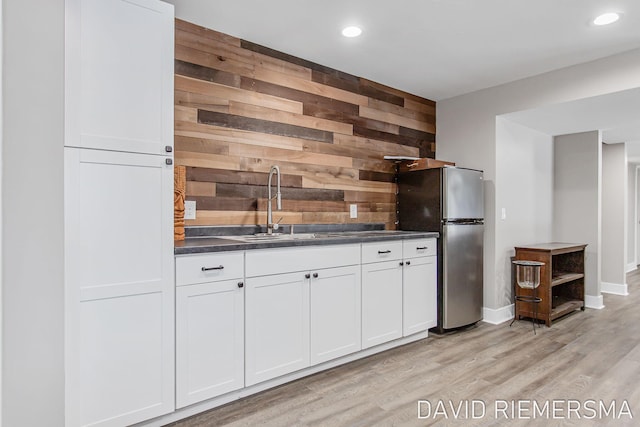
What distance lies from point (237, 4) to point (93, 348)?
2.07m

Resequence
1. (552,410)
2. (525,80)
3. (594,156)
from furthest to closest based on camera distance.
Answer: (594,156), (525,80), (552,410)

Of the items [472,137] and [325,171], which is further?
[472,137]

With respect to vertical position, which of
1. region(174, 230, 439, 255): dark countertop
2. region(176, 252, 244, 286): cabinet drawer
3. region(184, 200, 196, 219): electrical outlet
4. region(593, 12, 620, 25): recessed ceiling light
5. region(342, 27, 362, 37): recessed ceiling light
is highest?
region(342, 27, 362, 37): recessed ceiling light

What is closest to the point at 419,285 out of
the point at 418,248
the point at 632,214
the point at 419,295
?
the point at 419,295

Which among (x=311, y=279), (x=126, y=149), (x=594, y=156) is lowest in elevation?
(x=311, y=279)

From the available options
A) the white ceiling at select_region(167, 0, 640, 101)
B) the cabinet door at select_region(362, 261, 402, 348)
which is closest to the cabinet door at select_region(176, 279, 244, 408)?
the cabinet door at select_region(362, 261, 402, 348)

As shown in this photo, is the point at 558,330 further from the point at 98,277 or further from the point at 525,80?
the point at 98,277

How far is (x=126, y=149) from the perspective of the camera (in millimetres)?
1868

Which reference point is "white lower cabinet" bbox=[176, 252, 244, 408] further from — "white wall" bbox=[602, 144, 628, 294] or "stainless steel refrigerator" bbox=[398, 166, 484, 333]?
"white wall" bbox=[602, 144, 628, 294]

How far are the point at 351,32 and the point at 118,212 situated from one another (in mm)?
1966

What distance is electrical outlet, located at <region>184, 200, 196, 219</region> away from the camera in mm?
2566

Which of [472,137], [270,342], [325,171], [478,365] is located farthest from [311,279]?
[472,137]

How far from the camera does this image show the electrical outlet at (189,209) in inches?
101

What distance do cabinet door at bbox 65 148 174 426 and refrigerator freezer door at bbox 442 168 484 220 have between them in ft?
7.84
